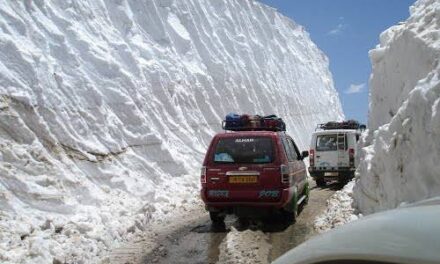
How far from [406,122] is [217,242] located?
3.69 meters

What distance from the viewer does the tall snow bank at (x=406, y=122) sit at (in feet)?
22.0

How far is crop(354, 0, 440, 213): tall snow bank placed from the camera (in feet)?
22.0

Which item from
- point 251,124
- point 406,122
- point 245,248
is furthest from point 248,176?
point 406,122

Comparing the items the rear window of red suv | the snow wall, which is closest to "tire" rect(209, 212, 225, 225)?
the rear window of red suv

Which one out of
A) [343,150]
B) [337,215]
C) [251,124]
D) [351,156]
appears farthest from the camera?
[343,150]

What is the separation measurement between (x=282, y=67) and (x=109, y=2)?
22383 mm

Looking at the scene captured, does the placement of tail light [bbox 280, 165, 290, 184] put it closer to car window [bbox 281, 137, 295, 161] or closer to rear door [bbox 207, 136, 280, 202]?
rear door [bbox 207, 136, 280, 202]

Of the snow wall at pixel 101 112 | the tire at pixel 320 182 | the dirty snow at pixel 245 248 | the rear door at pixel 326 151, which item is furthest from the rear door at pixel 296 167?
the tire at pixel 320 182

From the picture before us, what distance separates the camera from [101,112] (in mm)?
15297

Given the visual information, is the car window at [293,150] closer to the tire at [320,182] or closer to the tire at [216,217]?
the tire at [216,217]

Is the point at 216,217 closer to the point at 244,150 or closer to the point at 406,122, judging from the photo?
the point at 244,150

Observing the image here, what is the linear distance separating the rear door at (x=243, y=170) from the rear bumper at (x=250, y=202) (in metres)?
0.04

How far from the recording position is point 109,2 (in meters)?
22.2

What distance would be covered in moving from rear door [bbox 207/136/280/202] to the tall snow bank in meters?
1.88
